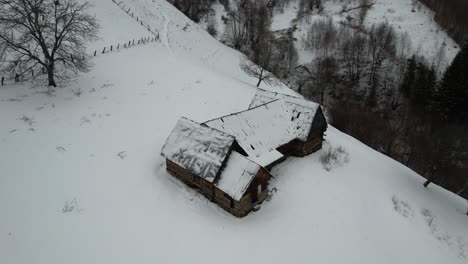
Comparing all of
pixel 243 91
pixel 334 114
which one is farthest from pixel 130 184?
pixel 334 114

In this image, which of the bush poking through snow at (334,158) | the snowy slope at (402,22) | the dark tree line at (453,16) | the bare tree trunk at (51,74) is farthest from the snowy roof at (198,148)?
the dark tree line at (453,16)

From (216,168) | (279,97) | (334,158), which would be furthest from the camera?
(279,97)

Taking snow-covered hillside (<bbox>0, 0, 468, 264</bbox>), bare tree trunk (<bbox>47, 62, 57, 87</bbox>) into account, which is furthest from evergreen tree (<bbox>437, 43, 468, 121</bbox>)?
bare tree trunk (<bbox>47, 62, 57, 87</bbox>)

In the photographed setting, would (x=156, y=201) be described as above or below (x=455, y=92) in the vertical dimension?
below

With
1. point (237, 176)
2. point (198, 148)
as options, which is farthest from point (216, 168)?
point (198, 148)

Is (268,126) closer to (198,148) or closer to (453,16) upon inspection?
(198,148)

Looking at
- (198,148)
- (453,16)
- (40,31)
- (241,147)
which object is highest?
(453,16)
